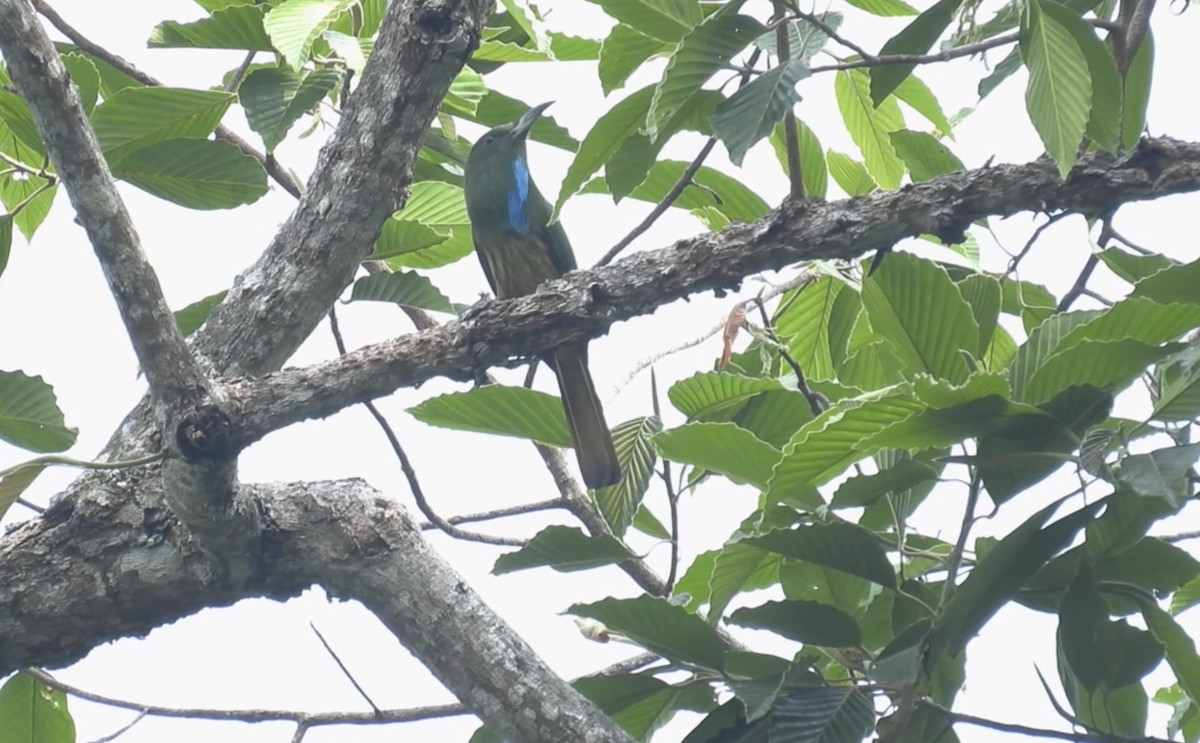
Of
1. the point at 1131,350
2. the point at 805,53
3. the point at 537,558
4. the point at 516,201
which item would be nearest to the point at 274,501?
the point at 537,558

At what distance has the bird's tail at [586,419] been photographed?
2.71 meters

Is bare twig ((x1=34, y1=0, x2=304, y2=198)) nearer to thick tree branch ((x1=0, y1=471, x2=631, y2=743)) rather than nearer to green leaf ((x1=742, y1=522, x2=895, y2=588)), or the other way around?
thick tree branch ((x1=0, y1=471, x2=631, y2=743))

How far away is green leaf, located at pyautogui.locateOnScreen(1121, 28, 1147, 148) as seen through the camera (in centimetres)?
188

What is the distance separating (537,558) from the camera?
199cm

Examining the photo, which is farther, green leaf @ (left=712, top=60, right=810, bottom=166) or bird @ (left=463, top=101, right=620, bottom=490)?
bird @ (left=463, top=101, right=620, bottom=490)

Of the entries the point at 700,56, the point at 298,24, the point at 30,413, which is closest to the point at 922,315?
the point at 700,56

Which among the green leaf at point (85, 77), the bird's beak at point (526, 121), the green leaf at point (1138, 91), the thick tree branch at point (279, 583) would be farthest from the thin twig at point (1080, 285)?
the green leaf at point (85, 77)

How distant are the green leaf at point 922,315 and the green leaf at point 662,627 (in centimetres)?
48

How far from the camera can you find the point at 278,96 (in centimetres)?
236

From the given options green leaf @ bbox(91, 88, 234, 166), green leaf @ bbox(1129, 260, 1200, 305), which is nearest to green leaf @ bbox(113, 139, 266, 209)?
green leaf @ bbox(91, 88, 234, 166)

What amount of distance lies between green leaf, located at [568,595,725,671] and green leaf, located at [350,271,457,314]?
0.83 metres

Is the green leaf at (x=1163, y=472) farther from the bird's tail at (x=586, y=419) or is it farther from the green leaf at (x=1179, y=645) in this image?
the bird's tail at (x=586, y=419)

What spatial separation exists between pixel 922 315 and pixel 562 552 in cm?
67

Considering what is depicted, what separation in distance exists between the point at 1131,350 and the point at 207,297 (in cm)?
157
